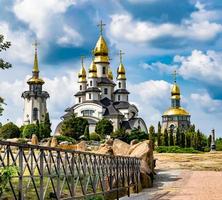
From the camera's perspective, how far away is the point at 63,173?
14.4 metres

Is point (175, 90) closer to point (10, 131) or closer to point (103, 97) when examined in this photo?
point (103, 97)

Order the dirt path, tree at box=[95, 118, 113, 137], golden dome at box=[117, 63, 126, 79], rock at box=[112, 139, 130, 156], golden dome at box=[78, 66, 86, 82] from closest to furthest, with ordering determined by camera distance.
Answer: the dirt path < rock at box=[112, 139, 130, 156] < tree at box=[95, 118, 113, 137] < golden dome at box=[78, 66, 86, 82] < golden dome at box=[117, 63, 126, 79]

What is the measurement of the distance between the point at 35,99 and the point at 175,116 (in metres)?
30.2

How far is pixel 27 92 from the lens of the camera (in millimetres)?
103062

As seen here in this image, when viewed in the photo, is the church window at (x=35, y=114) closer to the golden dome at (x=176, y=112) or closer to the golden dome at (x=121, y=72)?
the golden dome at (x=121, y=72)

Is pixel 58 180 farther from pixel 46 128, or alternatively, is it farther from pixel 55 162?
pixel 46 128

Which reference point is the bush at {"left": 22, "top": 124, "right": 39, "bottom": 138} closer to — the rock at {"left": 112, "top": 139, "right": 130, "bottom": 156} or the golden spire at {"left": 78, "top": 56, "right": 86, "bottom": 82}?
the golden spire at {"left": 78, "top": 56, "right": 86, "bottom": 82}

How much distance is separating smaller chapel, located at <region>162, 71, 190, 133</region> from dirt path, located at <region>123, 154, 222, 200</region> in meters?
65.0

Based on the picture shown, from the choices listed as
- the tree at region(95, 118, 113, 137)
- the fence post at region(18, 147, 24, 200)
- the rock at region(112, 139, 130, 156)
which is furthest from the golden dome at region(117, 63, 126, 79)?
the fence post at region(18, 147, 24, 200)

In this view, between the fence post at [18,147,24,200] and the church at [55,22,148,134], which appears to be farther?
the church at [55,22,148,134]

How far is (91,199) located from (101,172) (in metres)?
2.07

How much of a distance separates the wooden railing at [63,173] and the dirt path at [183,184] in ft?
4.19

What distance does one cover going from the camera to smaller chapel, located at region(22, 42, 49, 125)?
10206 cm

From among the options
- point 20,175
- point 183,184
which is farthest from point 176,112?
point 20,175
